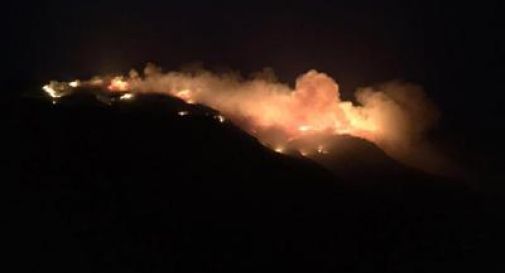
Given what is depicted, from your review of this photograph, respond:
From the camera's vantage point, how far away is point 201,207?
5934cm

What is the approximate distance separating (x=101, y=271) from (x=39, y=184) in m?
15.7

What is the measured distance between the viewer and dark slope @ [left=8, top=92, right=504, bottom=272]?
50.5m

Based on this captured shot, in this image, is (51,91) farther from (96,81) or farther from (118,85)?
(118,85)

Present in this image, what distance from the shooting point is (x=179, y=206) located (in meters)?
58.8

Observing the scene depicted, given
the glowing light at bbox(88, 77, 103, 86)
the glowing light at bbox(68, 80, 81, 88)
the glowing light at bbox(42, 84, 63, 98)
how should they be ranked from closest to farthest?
the glowing light at bbox(42, 84, 63, 98), the glowing light at bbox(68, 80, 81, 88), the glowing light at bbox(88, 77, 103, 86)

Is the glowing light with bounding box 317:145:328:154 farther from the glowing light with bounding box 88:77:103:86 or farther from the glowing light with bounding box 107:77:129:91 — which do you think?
the glowing light with bounding box 88:77:103:86

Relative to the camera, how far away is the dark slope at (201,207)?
166 feet

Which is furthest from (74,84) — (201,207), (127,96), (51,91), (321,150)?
(201,207)

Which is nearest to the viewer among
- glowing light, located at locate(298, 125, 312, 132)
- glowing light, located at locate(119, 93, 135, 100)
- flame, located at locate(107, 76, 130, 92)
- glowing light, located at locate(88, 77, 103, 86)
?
glowing light, located at locate(298, 125, 312, 132)

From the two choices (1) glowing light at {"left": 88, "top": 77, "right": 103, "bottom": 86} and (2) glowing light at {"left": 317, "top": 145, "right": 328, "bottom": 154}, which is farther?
(1) glowing light at {"left": 88, "top": 77, "right": 103, "bottom": 86}

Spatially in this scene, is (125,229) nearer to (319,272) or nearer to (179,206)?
(179,206)

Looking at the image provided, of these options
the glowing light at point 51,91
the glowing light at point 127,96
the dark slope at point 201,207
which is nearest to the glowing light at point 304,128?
the dark slope at point 201,207

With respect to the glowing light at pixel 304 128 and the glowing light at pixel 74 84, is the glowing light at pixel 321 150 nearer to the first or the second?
the glowing light at pixel 304 128

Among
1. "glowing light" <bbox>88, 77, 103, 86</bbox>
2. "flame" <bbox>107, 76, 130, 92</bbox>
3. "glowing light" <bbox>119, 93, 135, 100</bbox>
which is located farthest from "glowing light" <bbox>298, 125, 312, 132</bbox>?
"glowing light" <bbox>88, 77, 103, 86</bbox>
